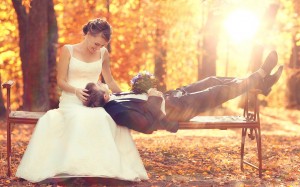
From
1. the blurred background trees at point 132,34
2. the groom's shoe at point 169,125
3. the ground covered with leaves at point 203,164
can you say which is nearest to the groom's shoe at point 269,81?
the ground covered with leaves at point 203,164

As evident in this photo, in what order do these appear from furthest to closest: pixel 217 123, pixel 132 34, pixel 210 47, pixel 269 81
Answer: pixel 132 34, pixel 210 47, pixel 269 81, pixel 217 123

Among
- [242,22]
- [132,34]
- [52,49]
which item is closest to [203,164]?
[52,49]

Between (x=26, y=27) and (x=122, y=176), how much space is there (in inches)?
329

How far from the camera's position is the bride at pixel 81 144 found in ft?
18.4

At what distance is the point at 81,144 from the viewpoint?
566 centimetres

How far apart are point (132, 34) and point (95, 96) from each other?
43.4 feet

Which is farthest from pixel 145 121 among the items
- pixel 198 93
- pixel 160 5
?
pixel 160 5

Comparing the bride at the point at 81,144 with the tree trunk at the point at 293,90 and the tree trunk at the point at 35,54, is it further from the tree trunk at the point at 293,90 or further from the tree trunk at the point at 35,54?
the tree trunk at the point at 293,90

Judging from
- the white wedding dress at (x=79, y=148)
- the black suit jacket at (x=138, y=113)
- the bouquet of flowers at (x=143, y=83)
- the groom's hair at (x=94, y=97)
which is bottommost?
the white wedding dress at (x=79, y=148)

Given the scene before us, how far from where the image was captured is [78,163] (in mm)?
5547

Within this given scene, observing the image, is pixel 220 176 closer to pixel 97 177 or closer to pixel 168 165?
pixel 168 165

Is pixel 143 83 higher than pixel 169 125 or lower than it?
higher

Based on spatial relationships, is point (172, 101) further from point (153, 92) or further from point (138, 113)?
point (138, 113)

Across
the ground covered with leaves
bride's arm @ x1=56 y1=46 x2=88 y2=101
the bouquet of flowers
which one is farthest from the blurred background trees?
the bouquet of flowers
